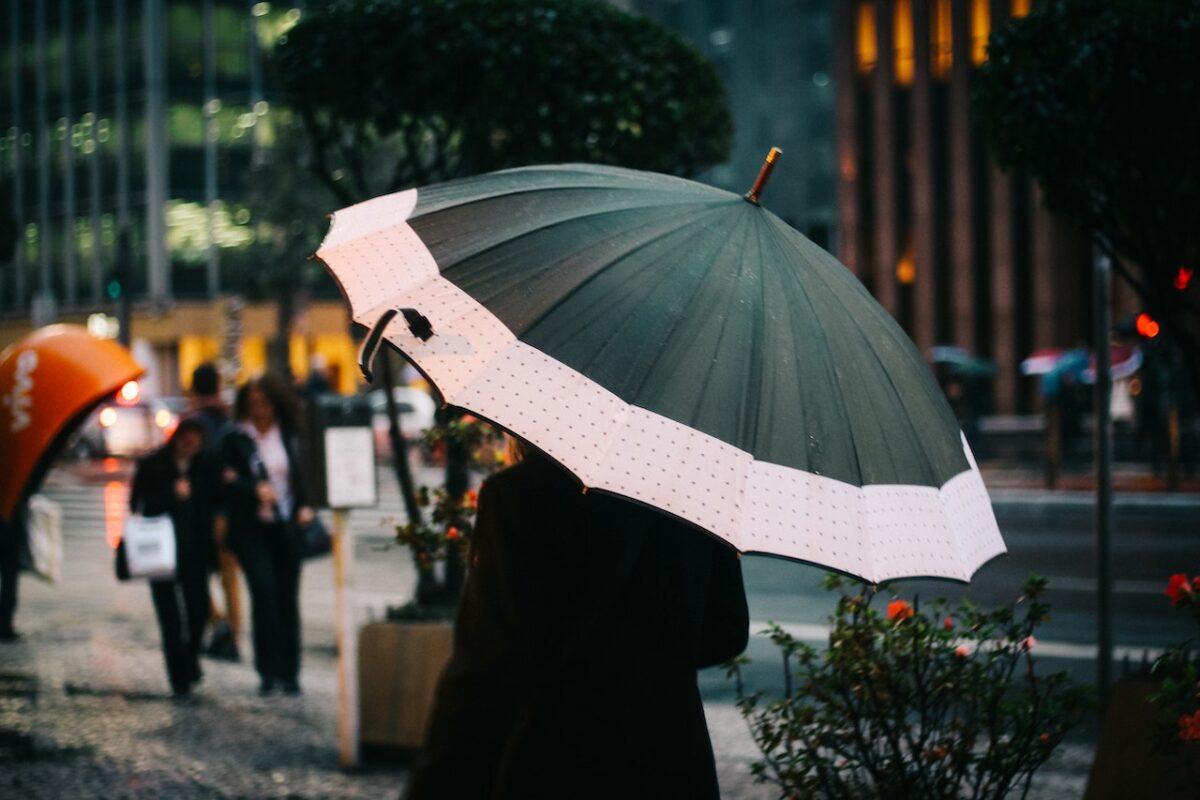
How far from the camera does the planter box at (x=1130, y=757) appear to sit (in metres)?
4.06

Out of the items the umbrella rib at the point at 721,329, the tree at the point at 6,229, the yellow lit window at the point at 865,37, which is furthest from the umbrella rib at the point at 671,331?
the yellow lit window at the point at 865,37

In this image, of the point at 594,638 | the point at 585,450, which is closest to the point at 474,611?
the point at 594,638

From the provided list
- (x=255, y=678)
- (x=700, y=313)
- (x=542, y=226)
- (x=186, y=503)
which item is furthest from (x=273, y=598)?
(x=700, y=313)

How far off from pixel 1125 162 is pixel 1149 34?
0.46 m

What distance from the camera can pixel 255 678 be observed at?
28.2ft

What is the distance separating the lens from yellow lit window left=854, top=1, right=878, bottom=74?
41906 mm

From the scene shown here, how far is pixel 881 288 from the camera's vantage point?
41.8 m

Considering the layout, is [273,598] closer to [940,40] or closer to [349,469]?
[349,469]

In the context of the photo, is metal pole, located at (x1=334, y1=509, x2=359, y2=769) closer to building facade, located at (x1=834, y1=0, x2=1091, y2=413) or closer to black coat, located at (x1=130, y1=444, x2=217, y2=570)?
black coat, located at (x1=130, y1=444, x2=217, y2=570)

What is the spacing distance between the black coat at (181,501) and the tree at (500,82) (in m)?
1.70

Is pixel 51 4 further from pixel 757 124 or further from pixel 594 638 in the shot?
pixel 594 638

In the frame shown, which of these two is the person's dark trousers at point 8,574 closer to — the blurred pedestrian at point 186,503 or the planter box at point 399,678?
the blurred pedestrian at point 186,503

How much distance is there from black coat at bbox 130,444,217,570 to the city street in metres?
0.84

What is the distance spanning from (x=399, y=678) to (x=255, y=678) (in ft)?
8.40
